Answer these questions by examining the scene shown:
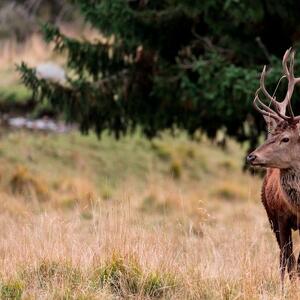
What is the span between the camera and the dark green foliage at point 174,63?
40.9ft

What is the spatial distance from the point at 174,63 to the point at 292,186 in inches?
249

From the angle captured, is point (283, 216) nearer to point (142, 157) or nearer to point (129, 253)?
point (129, 253)

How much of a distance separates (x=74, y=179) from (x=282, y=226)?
8663 millimetres

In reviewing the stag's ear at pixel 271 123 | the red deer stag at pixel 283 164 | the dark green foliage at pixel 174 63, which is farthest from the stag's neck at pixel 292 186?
the dark green foliage at pixel 174 63

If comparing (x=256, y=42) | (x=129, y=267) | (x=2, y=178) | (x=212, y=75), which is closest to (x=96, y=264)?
(x=129, y=267)

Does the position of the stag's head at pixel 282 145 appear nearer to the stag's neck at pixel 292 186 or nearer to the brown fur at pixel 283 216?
the stag's neck at pixel 292 186

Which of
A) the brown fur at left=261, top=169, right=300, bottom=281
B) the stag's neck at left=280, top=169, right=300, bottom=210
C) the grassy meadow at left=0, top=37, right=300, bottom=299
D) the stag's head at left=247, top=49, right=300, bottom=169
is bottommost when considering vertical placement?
the grassy meadow at left=0, top=37, right=300, bottom=299

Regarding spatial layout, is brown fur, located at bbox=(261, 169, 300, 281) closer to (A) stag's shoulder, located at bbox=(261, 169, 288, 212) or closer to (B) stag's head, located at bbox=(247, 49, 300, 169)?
(A) stag's shoulder, located at bbox=(261, 169, 288, 212)

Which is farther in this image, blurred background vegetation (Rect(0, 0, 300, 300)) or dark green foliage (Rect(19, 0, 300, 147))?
dark green foliage (Rect(19, 0, 300, 147))

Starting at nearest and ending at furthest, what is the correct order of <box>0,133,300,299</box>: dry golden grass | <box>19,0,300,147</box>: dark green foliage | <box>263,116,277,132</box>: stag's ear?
1. <box>0,133,300,299</box>: dry golden grass
2. <box>263,116,277,132</box>: stag's ear
3. <box>19,0,300,147</box>: dark green foliage

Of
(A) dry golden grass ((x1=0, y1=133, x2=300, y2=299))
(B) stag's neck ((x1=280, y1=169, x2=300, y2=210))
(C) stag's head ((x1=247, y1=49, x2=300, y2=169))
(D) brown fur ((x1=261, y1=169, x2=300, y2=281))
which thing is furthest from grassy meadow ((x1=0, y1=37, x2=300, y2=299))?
(C) stag's head ((x1=247, y1=49, x2=300, y2=169))

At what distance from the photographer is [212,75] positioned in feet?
41.6

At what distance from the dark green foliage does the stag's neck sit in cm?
393

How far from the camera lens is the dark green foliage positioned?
12.5m
